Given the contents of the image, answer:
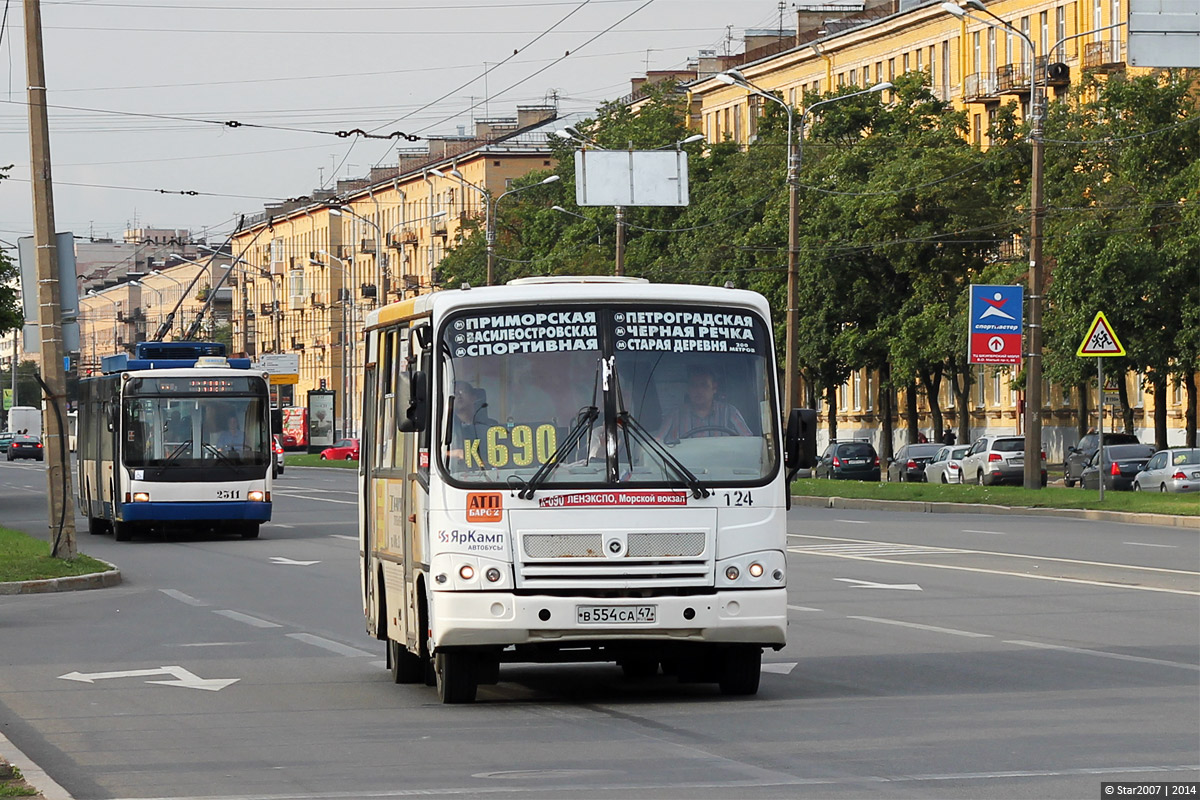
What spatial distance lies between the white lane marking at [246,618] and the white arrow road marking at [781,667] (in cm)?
539

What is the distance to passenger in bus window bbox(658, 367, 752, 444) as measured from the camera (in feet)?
40.3

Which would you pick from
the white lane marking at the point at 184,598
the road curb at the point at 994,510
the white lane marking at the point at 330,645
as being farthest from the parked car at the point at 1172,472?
the white lane marking at the point at 330,645

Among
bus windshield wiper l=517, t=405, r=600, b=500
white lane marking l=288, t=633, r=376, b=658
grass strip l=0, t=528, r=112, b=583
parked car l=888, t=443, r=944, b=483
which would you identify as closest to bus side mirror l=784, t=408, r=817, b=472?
bus windshield wiper l=517, t=405, r=600, b=500

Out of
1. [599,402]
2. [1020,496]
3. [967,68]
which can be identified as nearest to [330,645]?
[599,402]

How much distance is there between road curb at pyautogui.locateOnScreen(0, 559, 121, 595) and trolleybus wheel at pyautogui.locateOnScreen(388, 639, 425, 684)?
33.1 feet

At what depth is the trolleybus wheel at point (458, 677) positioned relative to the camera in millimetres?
12188

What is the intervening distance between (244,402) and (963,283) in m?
35.4

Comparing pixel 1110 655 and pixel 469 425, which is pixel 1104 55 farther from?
pixel 469 425

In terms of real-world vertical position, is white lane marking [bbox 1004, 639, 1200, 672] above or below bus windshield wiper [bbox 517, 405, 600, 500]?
below

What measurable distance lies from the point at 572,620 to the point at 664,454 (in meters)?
1.09

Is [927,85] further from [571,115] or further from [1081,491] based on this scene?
[571,115]

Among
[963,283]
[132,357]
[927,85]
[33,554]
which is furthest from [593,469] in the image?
[927,85]

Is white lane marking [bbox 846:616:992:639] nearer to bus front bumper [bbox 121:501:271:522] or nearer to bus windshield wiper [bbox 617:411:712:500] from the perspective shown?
bus windshield wiper [bbox 617:411:712:500]

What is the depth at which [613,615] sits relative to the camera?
11789 mm
